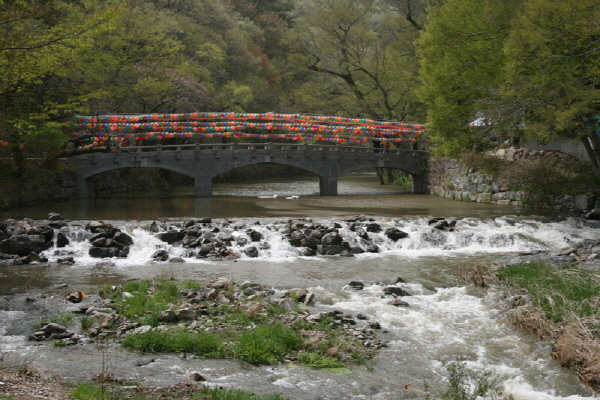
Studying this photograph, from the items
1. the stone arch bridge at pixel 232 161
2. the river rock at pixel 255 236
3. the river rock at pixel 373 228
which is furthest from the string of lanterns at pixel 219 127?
the river rock at pixel 255 236

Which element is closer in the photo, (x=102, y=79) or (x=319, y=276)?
(x=319, y=276)

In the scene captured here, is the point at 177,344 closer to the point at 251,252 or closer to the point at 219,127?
the point at 251,252

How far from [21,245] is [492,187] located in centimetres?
2115

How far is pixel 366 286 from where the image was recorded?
42.1 ft

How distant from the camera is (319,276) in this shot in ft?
46.3

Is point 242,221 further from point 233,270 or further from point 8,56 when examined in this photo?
point 8,56

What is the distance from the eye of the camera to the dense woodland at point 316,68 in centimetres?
1805

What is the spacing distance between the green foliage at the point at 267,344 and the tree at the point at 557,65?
13.7m

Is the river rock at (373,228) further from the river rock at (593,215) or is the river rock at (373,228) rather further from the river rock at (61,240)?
the river rock at (61,240)

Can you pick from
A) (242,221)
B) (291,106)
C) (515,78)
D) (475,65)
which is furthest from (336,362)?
(291,106)

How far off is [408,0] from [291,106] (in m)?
13.8

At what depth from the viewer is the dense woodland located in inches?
711

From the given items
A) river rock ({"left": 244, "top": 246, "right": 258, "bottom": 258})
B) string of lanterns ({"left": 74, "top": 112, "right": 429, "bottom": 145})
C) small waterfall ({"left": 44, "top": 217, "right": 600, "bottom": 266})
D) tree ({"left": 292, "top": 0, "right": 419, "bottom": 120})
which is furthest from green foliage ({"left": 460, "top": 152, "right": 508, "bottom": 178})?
river rock ({"left": 244, "top": 246, "right": 258, "bottom": 258})

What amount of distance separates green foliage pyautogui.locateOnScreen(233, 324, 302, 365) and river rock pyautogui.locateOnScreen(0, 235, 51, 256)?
10.5m
